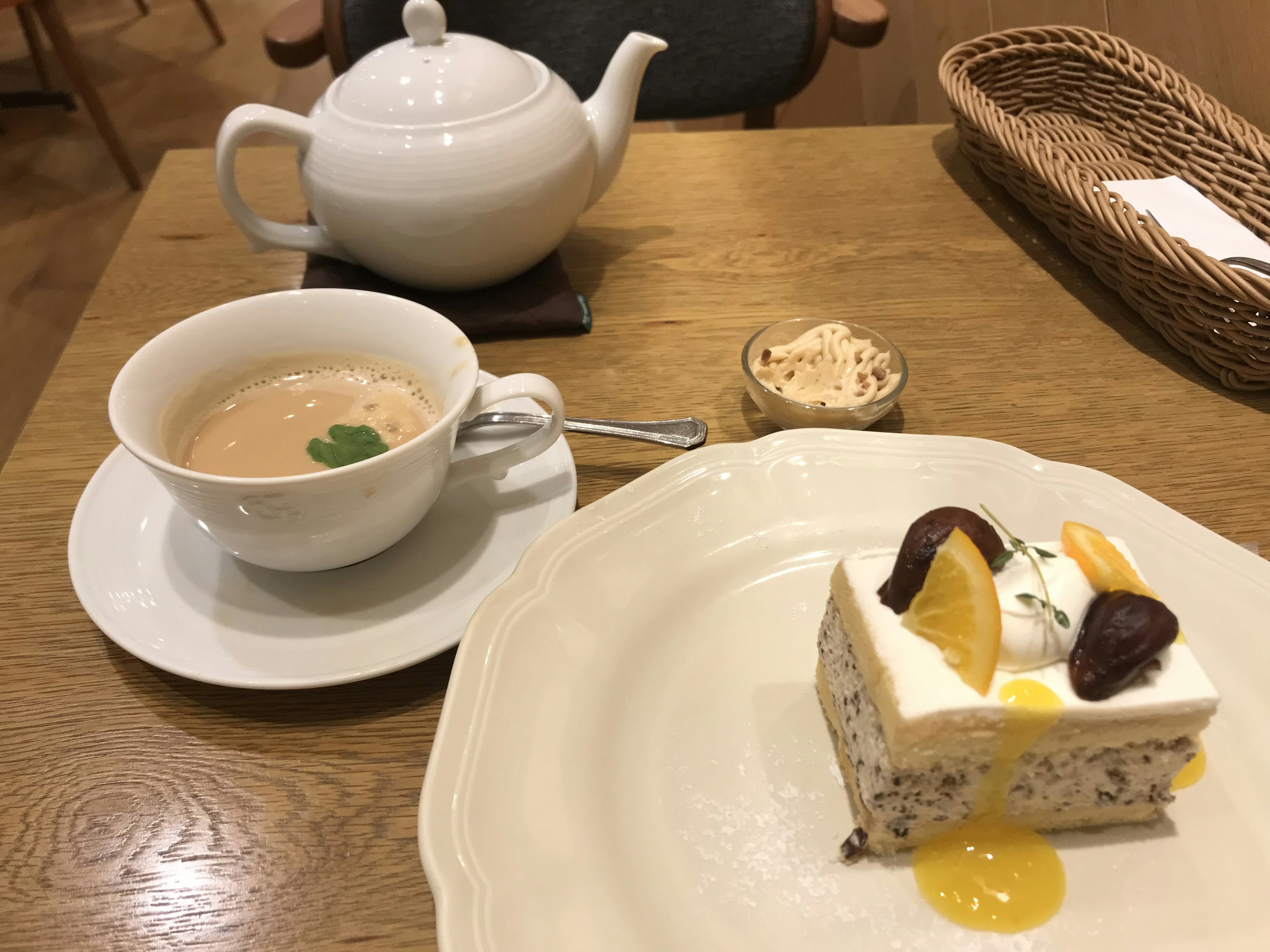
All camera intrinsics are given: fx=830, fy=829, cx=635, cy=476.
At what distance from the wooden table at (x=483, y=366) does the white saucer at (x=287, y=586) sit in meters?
0.05

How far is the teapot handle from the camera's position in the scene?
102 centimetres

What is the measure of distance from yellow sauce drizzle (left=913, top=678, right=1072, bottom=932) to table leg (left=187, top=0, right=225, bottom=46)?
206 inches

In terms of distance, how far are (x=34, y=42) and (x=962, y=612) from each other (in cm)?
490

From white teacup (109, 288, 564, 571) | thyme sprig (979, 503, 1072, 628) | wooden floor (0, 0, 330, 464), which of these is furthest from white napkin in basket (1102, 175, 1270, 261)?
wooden floor (0, 0, 330, 464)

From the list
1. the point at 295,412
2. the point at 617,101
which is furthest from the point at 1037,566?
the point at 617,101

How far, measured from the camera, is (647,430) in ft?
3.20

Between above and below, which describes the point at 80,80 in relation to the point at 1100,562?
below

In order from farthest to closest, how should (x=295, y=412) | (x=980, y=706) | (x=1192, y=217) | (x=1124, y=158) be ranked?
(x=1124, y=158) → (x=1192, y=217) → (x=295, y=412) → (x=980, y=706)

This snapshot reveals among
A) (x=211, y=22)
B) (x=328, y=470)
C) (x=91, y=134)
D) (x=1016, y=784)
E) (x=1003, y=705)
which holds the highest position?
(x=328, y=470)

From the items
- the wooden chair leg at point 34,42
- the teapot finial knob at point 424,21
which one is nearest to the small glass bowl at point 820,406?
the teapot finial knob at point 424,21

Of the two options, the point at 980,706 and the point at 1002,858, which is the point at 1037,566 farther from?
the point at 1002,858

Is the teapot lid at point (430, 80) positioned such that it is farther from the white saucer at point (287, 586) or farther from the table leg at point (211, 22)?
the table leg at point (211, 22)

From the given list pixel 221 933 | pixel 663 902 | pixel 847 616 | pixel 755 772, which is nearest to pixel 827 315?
pixel 847 616

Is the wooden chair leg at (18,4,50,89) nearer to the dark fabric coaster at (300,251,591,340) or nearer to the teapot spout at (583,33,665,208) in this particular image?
the dark fabric coaster at (300,251,591,340)
